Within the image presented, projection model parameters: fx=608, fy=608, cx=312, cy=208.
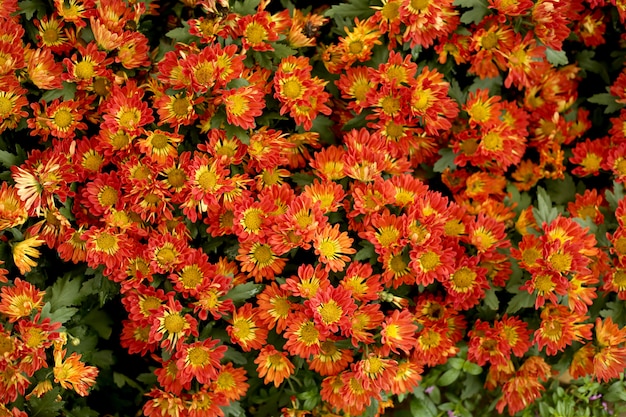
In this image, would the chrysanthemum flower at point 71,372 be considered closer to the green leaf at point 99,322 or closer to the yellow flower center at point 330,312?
the green leaf at point 99,322

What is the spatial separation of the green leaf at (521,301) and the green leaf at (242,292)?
0.92 meters

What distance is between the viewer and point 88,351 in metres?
2.22

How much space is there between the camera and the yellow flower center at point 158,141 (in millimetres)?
2016

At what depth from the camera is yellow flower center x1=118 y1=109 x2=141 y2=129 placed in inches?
79.1

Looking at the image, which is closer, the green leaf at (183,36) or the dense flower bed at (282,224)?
the dense flower bed at (282,224)

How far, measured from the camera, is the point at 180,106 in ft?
6.61

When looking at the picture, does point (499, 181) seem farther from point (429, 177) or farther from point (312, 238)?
point (312, 238)

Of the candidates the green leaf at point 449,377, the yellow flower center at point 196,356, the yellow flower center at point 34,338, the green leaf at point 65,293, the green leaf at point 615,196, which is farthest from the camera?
the green leaf at point 449,377

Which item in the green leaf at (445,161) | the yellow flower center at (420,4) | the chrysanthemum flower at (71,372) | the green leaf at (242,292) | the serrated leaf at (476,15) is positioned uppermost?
the yellow flower center at (420,4)

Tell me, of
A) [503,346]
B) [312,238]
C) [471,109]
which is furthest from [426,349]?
[471,109]

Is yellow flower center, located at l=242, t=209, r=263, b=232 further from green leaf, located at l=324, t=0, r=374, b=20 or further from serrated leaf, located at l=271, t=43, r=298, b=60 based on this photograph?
green leaf, located at l=324, t=0, r=374, b=20

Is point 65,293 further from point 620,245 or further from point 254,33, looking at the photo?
point 620,245

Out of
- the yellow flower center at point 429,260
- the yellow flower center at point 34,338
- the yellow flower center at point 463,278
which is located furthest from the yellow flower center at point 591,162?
the yellow flower center at point 34,338

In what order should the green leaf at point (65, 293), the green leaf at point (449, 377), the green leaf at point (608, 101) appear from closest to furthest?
1. the green leaf at point (65, 293)
2. the green leaf at point (449, 377)
3. the green leaf at point (608, 101)
